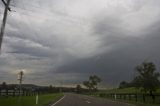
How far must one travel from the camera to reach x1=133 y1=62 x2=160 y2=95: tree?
4609 centimetres

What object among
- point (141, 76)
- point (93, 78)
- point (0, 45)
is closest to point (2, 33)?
point (0, 45)

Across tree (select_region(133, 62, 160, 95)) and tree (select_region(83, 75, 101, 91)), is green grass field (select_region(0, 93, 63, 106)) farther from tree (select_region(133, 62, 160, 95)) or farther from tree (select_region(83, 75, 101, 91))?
tree (select_region(83, 75, 101, 91))

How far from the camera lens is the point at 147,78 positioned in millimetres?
46156

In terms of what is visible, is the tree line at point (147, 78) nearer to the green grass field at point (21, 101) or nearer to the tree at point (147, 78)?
the tree at point (147, 78)

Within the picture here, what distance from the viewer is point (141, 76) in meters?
46.8

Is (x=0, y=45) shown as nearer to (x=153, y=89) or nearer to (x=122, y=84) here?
(x=153, y=89)

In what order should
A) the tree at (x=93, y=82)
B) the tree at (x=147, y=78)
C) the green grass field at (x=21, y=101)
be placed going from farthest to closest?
the tree at (x=93, y=82), the tree at (x=147, y=78), the green grass field at (x=21, y=101)

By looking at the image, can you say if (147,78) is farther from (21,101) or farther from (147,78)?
(21,101)

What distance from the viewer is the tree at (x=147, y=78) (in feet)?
151

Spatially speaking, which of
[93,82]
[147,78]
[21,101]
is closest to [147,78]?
[147,78]

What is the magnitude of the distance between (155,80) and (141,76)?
2.27 meters

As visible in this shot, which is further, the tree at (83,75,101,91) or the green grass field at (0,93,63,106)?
the tree at (83,75,101,91)

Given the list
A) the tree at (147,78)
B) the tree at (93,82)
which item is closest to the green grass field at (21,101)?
the tree at (147,78)

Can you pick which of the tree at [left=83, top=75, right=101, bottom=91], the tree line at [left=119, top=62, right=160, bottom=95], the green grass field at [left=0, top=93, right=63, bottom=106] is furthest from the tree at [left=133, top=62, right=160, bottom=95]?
the tree at [left=83, top=75, right=101, bottom=91]
